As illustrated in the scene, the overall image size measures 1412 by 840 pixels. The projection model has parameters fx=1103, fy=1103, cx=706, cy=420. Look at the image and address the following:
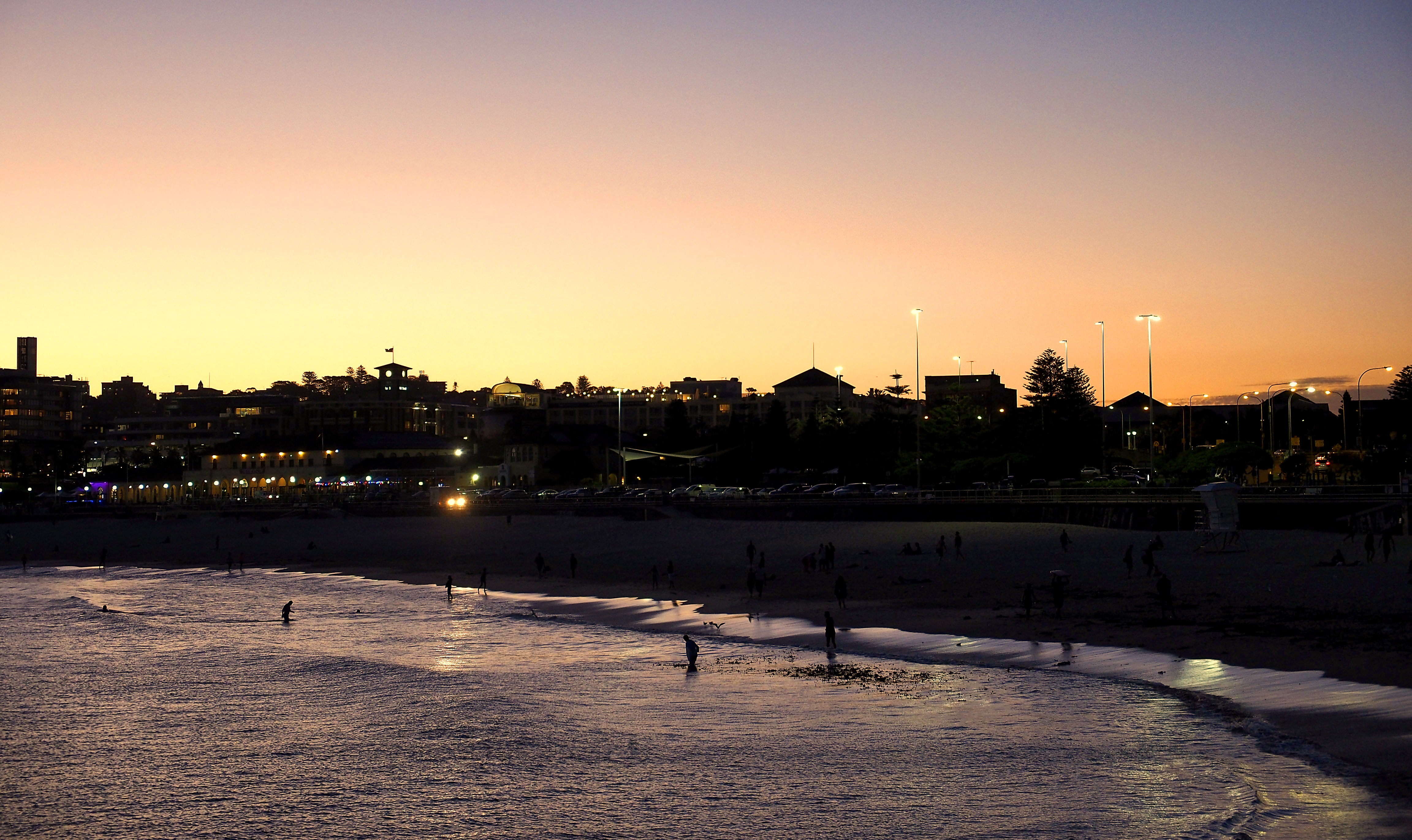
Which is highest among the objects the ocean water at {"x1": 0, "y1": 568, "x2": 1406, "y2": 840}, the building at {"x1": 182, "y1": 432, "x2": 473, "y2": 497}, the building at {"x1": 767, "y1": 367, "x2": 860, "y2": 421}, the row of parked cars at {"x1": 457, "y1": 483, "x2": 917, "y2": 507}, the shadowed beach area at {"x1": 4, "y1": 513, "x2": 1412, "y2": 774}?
the building at {"x1": 767, "y1": 367, "x2": 860, "y2": 421}

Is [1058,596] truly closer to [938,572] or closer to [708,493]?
[938,572]

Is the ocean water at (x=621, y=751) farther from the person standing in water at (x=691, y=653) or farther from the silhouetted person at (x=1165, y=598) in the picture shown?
the silhouetted person at (x=1165, y=598)

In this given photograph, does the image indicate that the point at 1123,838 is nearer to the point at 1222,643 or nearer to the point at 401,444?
the point at 1222,643

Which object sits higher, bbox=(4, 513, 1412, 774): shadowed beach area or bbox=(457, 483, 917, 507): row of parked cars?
bbox=(457, 483, 917, 507): row of parked cars

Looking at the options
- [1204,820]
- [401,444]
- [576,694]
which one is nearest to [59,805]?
[576,694]

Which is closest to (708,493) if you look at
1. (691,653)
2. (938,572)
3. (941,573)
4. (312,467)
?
(938,572)

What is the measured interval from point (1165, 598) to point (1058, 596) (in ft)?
10.2

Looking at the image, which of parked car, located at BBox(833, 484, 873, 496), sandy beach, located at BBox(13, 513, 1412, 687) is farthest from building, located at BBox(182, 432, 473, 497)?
parked car, located at BBox(833, 484, 873, 496)

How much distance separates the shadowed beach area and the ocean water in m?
4.31

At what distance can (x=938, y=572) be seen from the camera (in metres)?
42.9

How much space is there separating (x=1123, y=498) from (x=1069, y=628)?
29191mm

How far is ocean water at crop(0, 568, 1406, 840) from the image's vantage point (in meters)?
15.5

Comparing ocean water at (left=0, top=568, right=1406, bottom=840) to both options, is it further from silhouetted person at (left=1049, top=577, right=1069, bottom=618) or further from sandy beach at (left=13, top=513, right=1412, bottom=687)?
silhouetted person at (left=1049, top=577, right=1069, bottom=618)

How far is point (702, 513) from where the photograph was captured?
71.2 metres
